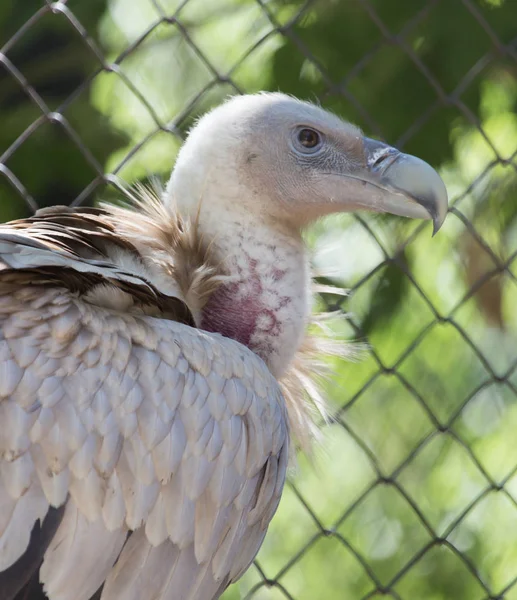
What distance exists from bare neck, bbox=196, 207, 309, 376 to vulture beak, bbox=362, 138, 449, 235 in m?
0.18

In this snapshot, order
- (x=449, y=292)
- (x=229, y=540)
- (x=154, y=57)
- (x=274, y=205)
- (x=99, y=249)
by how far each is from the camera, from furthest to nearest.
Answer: (x=449, y=292) < (x=154, y=57) < (x=274, y=205) < (x=99, y=249) < (x=229, y=540)

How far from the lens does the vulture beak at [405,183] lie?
158 centimetres

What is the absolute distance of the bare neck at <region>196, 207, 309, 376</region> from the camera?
5.16 feet

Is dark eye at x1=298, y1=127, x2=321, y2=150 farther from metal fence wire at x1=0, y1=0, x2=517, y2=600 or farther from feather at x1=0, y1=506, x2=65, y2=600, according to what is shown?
feather at x1=0, y1=506, x2=65, y2=600

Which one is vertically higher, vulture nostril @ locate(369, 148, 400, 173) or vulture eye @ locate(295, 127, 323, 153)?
vulture eye @ locate(295, 127, 323, 153)

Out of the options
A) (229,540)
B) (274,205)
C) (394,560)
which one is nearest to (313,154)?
(274,205)

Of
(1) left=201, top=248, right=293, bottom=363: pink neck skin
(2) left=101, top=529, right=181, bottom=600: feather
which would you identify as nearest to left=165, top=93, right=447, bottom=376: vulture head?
(1) left=201, top=248, right=293, bottom=363: pink neck skin

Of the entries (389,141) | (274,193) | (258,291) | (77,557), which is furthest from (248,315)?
(389,141)

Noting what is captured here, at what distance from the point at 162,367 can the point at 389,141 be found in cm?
87

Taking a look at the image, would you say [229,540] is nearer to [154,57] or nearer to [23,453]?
[23,453]

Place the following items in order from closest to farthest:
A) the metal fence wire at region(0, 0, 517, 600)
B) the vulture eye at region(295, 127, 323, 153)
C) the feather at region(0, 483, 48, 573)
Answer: the feather at region(0, 483, 48, 573), the vulture eye at region(295, 127, 323, 153), the metal fence wire at region(0, 0, 517, 600)

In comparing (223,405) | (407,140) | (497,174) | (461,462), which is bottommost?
(461,462)

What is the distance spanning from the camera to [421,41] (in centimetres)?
202

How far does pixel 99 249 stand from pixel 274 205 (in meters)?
0.31
